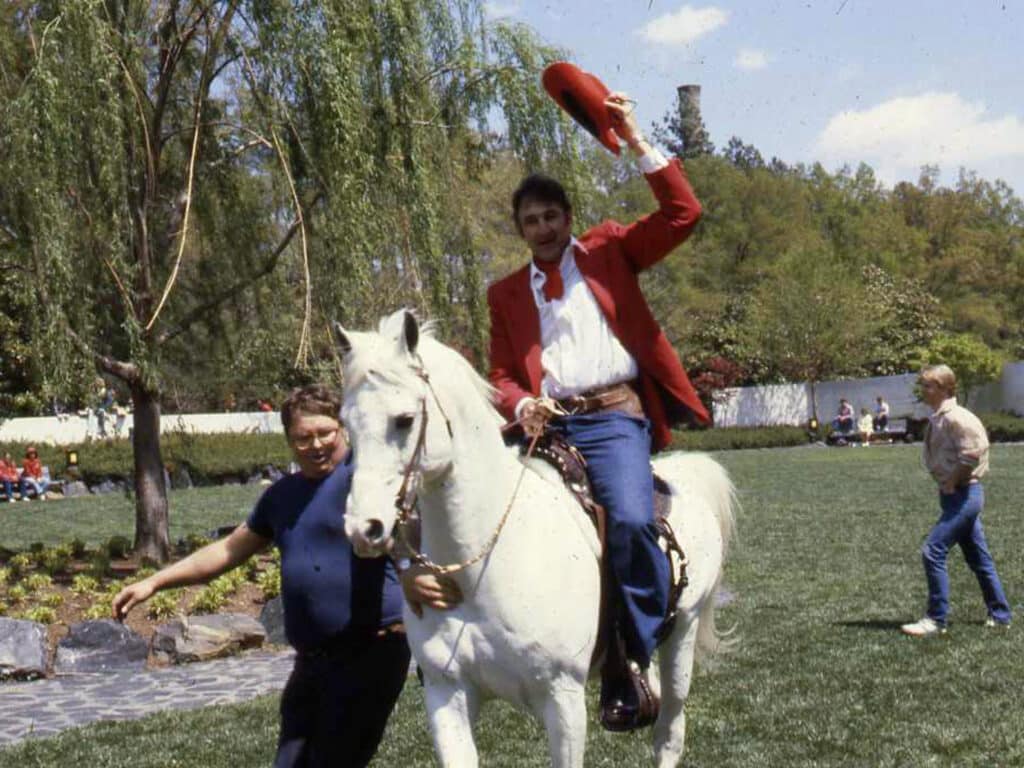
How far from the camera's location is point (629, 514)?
5.01 m

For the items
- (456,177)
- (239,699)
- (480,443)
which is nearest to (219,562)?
(480,443)

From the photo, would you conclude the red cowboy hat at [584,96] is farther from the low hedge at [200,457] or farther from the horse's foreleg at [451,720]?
the low hedge at [200,457]

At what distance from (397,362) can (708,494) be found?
2989 mm

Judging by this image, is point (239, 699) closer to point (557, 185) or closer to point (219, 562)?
point (219, 562)

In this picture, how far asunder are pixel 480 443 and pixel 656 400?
1316 mm

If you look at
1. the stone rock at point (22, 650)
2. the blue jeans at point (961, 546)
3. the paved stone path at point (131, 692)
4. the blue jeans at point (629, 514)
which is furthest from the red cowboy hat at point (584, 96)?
the stone rock at point (22, 650)

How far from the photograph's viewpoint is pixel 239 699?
925 centimetres

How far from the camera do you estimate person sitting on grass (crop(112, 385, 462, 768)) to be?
4.89 metres

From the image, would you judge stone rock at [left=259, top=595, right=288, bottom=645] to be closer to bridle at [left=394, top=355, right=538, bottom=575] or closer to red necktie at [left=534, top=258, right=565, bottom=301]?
red necktie at [left=534, top=258, right=565, bottom=301]

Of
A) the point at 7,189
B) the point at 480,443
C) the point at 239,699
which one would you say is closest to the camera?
the point at 480,443

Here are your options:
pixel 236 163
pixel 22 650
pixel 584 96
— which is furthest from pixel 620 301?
pixel 236 163

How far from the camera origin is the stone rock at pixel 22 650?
1061cm

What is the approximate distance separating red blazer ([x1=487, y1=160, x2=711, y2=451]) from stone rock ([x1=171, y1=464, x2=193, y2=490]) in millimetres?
32267

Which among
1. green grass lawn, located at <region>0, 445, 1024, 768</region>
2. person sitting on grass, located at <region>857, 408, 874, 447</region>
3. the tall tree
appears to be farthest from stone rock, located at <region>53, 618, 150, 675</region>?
the tall tree
